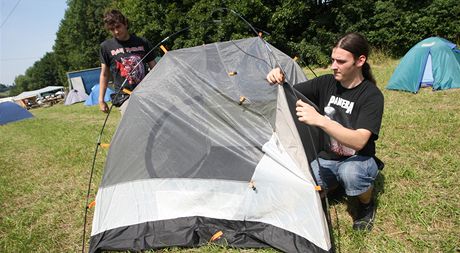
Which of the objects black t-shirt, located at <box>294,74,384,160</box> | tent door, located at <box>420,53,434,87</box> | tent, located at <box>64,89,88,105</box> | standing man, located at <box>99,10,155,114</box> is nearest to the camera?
black t-shirt, located at <box>294,74,384,160</box>

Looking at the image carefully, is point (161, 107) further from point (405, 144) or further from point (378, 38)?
point (378, 38)

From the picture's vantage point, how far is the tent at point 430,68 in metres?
6.30

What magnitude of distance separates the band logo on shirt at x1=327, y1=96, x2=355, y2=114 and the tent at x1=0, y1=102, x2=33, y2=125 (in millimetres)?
14167

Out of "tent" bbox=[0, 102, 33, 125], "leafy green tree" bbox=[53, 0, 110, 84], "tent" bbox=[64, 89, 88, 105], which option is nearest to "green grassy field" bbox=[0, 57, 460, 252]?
"tent" bbox=[0, 102, 33, 125]

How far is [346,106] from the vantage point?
2.29 meters

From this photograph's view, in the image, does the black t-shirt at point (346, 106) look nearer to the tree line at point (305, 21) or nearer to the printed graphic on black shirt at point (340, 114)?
the printed graphic on black shirt at point (340, 114)

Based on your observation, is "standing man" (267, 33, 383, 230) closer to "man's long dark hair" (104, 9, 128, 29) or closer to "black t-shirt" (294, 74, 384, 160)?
"black t-shirt" (294, 74, 384, 160)

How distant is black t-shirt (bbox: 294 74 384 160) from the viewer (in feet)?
6.79

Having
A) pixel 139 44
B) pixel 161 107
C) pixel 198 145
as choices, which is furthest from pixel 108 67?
pixel 198 145

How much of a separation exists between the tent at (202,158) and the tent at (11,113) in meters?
13.0

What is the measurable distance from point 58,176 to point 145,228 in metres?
2.46

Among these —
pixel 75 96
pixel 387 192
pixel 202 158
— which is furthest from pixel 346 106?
pixel 75 96

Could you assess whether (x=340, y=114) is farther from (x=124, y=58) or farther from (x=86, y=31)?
(x=86, y=31)

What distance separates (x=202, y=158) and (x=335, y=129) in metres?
1.07
